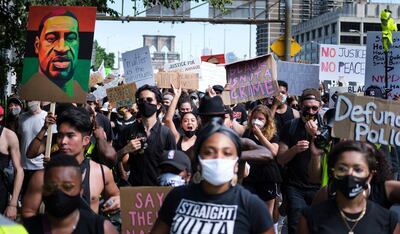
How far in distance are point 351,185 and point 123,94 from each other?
849 centimetres

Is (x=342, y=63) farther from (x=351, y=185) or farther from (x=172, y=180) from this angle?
(x=351, y=185)

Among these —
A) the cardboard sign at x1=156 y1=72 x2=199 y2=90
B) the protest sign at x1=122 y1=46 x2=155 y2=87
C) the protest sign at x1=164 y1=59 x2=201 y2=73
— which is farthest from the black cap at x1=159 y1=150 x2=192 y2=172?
the protest sign at x1=164 y1=59 x2=201 y2=73

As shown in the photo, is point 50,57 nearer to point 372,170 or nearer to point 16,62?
point 372,170

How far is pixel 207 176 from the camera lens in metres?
4.04

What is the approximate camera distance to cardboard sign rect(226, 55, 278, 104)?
35.2 ft

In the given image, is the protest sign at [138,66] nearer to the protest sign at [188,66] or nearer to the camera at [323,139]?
the protest sign at [188,66]

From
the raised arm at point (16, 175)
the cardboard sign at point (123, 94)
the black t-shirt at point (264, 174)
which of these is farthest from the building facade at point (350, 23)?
the raised arm at point (16, 175)

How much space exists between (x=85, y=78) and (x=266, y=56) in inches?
169

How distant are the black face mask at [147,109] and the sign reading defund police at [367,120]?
238 cm

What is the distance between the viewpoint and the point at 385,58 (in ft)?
41.3

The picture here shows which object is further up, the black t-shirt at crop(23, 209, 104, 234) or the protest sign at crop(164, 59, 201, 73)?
the protest sign at crop(164, 59, 201, 73)

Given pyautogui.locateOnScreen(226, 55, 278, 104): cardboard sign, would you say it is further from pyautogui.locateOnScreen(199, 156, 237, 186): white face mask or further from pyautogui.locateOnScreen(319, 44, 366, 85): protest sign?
pyautogui.locateOnScreen(319, 44, 366, 85): protest sign

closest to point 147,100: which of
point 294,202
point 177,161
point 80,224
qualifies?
point 294,202

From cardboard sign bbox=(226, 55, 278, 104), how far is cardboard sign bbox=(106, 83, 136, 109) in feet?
5.47
